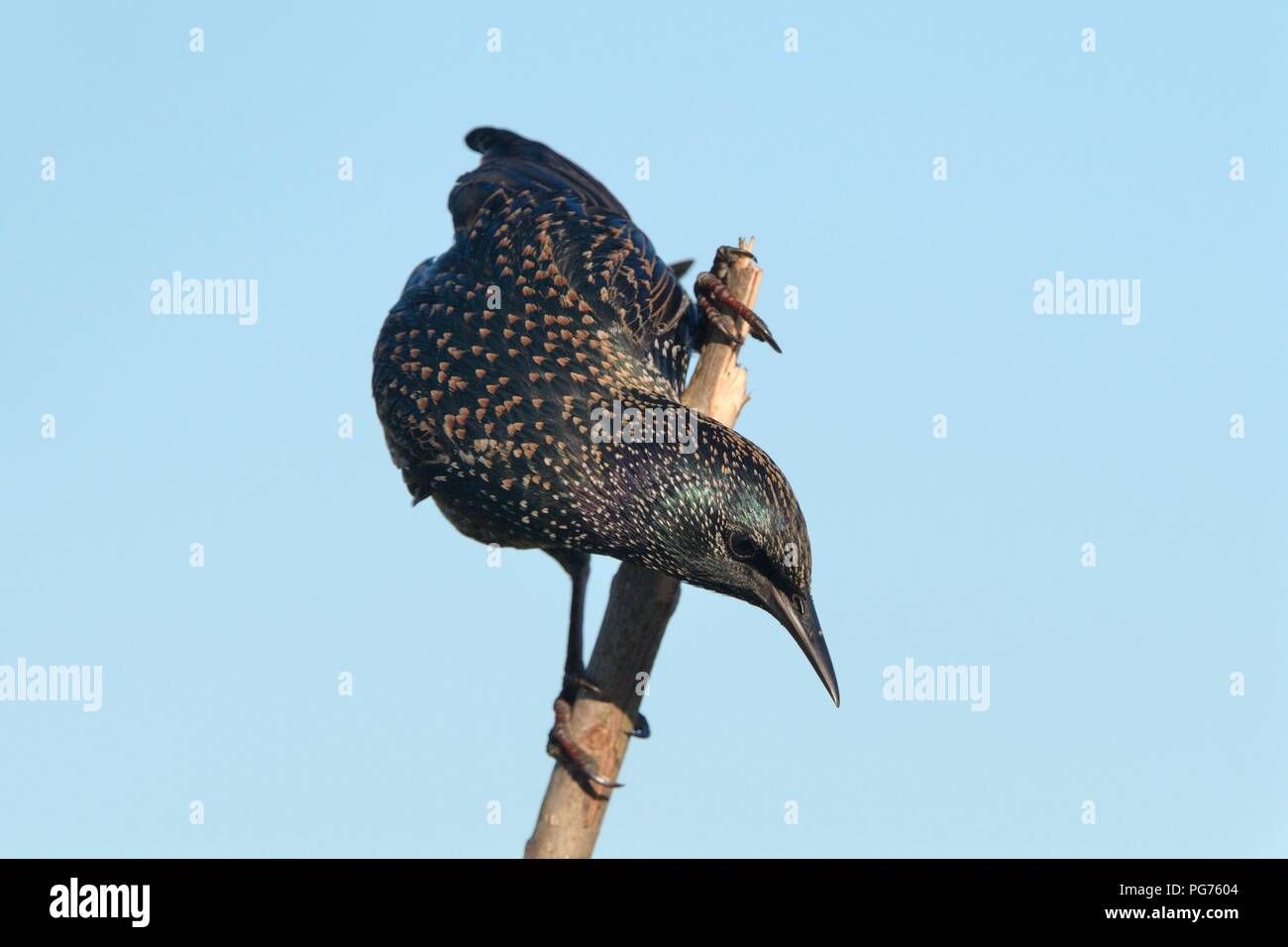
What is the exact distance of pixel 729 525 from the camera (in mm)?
6789

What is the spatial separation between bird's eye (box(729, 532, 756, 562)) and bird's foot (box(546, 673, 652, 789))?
1.04 metres

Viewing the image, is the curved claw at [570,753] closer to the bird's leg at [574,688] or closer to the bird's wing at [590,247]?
the bird's leg at [574,688]

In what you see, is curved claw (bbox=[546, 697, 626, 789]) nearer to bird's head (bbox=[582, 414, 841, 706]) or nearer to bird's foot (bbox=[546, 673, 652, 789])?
bird's foot (bbox=[546, 673, 652, 789])

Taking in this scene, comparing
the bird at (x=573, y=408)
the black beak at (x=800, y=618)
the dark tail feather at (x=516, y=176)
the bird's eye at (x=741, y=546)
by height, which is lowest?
the black beak at (x=800, y=618)

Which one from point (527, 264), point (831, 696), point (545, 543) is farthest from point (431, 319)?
point (831, 696)

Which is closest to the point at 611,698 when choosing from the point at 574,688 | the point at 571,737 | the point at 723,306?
the point at 571,737

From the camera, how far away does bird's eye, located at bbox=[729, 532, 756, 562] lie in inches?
267

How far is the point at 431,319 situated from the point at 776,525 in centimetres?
209

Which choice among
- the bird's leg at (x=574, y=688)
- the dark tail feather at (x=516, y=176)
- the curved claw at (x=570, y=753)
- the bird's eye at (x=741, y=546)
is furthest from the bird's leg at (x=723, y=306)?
the curved claw at (x=570, y=753)

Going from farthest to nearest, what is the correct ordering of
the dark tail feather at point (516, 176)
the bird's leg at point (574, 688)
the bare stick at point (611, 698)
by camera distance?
the dark tail feather at point (516, 176) → the bird's leg at point (574, 688) → the bare stick at point (611, 698)

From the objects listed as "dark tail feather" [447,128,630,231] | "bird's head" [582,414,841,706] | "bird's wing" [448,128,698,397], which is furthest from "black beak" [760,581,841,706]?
"dark tail feather" [447,128,630,231]

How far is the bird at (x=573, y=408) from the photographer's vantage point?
685cm

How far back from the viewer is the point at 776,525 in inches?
266

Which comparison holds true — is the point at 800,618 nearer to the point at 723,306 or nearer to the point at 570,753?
the point at 570,753
